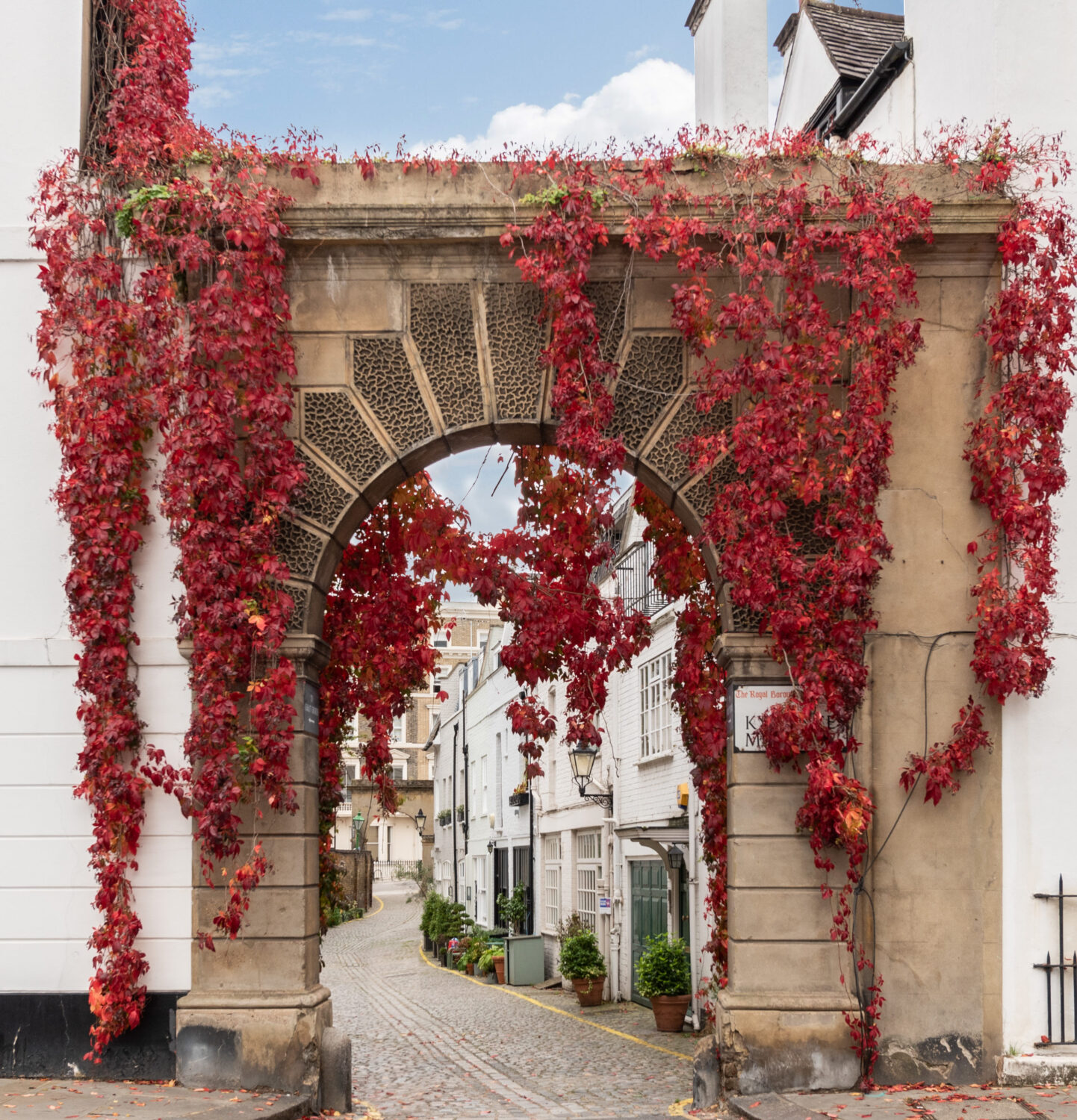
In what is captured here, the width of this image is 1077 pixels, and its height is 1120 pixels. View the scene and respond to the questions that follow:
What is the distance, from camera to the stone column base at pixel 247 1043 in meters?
8.94

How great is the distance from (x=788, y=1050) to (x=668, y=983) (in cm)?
790

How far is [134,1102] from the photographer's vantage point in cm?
848

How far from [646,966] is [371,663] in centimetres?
776

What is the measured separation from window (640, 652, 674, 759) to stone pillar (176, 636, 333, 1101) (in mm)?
9135

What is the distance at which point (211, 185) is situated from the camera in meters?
9.40

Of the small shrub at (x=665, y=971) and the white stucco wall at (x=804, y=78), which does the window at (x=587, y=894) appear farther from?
the white stucco wall at (x=804, y=78)

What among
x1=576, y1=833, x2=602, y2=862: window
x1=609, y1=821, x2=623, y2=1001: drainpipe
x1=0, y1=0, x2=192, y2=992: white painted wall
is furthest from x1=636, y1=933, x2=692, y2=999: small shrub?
x1=0, y1=0, x2=192, y2=992: white painted wall

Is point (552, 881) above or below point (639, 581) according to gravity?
below

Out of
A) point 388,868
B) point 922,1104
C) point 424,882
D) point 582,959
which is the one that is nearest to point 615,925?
point 582,959

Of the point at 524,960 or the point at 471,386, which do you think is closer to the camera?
the point at 471,386

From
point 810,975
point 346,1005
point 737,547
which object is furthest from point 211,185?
point 346,1005

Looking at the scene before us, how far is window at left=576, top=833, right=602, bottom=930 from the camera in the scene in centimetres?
2302

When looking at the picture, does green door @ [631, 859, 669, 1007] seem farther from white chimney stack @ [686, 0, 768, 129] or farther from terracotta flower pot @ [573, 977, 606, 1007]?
white chimney stack @ [686, 0, 768, 129]

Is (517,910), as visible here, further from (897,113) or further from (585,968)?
(897,113)
